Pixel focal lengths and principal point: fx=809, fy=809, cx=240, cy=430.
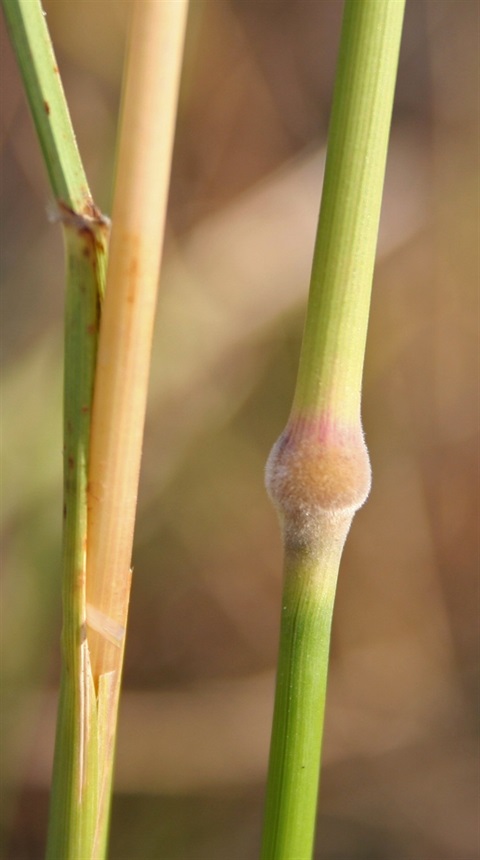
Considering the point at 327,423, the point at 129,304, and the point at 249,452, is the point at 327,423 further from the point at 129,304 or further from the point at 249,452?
the point at 249,452

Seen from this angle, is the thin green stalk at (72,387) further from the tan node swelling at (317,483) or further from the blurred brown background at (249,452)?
the blurred brown background at (249,452)

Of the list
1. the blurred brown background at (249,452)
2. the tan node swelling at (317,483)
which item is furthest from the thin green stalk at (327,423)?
the blurred brown background at (249,452)

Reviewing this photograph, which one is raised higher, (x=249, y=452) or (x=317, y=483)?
(x=249, y=452)

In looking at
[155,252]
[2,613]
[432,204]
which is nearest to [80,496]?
[155,252]

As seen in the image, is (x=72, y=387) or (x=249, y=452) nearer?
(x=72, y=387)

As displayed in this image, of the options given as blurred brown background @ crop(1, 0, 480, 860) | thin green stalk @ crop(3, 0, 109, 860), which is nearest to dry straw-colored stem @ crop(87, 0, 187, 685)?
thin green stalk @ crop(3, 0, 109, 860)

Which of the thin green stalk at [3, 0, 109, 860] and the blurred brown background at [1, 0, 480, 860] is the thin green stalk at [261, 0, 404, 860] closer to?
the thin green stalk at [3, 0, 109, 860]

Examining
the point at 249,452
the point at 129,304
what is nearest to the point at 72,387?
the point at 129,304

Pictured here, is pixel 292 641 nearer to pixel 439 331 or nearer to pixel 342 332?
pixel 342 332
